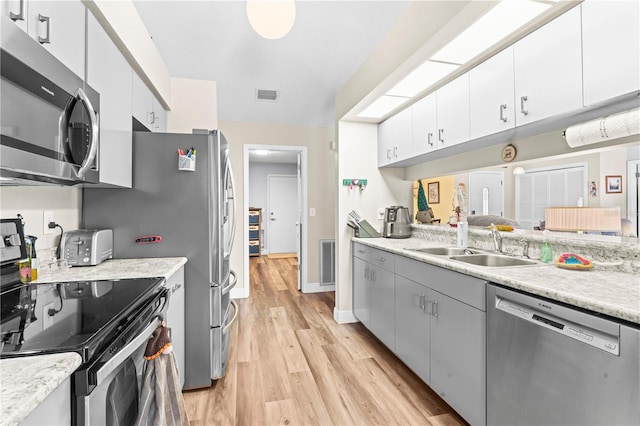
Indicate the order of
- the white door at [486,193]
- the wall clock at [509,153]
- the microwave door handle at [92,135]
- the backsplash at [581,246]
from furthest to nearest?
the white door at [486,193] < the wall clock at [509,153] < the backsplash at [581,246] < the microwave door handle at [92,135]

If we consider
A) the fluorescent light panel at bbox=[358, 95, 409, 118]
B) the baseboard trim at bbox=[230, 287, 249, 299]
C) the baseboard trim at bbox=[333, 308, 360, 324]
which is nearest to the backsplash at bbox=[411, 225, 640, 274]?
the fluorescent light panel at bbox=[358, 95, 409, 118]

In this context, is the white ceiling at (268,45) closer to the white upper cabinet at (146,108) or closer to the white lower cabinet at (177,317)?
the white upper cabinet at (146,108)

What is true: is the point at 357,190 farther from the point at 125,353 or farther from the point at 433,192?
the point at 125,353

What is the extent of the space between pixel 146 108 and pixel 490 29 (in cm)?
228

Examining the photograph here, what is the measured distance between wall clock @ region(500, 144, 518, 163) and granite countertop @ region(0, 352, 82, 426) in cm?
246

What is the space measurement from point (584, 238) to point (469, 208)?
0.97 meters

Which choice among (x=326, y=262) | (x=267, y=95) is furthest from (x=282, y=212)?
(x=267, y=95)

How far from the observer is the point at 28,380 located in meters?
0.62

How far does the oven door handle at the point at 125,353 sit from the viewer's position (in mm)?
818

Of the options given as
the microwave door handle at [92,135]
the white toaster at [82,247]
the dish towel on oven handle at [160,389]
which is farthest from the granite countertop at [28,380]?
the white toaster at [82,247]

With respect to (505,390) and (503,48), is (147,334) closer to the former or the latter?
(505,390)

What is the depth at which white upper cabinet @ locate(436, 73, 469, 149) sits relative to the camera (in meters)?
2.20

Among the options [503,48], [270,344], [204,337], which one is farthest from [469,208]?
[204,337]

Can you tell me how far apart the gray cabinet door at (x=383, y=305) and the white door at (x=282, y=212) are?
5587 millimetres
